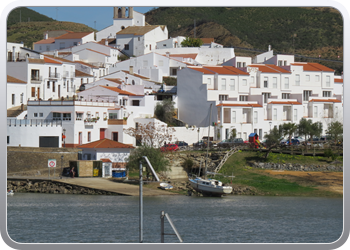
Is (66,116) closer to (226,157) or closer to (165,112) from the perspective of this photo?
(165,112)

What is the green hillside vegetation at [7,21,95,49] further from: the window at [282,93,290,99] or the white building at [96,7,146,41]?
the window at [282,93,290,99]

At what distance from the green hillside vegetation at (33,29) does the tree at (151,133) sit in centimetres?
6942

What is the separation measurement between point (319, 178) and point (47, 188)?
25187 mm

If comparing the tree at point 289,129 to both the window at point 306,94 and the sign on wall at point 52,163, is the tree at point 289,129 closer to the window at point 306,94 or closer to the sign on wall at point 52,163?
the window at point 306,94

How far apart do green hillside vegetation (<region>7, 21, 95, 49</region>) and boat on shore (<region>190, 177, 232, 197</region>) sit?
84.0 metres

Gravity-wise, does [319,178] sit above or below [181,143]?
below

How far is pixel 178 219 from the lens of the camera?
119 feet

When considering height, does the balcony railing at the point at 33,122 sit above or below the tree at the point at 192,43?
below

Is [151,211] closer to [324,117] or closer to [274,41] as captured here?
[324,117]

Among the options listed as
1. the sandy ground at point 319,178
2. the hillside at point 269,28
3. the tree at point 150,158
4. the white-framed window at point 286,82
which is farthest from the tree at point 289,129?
the hillside at point 269,28

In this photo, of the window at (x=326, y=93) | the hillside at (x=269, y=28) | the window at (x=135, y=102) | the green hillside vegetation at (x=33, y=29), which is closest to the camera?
the window at (x=135, y=102)

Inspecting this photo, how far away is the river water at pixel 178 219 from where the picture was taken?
3047 cm

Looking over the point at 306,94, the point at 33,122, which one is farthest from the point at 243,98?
the point at 33,122

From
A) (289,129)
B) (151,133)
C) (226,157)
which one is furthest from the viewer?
(289,129)
